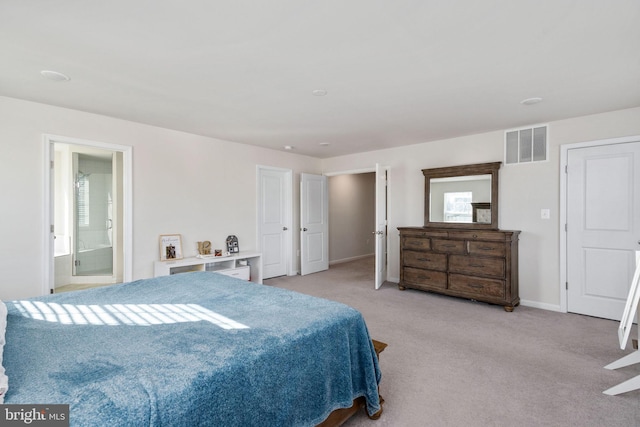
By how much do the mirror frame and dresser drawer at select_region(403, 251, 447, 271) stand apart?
1.74 feet

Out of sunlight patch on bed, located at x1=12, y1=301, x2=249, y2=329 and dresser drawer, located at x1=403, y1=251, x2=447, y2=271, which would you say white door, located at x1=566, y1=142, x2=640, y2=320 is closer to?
dresser drawer, located at x1=403, y1=251, x2=447, y2=271

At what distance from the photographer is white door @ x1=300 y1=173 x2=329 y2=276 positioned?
5980 millimetres

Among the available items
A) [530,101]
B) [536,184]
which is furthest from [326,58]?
[536,184]

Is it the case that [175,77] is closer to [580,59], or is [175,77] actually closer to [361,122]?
[361,122]

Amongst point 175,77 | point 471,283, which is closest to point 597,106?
point 471,283

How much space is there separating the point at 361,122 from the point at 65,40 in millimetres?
2839

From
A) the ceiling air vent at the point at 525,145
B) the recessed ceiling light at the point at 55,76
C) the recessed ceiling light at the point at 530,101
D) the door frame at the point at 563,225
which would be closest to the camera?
the recessed ceiling light at the point at 55,76

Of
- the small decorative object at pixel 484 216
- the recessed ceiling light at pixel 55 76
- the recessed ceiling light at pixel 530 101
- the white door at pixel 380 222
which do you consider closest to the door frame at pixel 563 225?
the small decorative object at pixel 484 216

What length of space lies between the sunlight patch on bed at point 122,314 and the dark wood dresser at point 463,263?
3.43m

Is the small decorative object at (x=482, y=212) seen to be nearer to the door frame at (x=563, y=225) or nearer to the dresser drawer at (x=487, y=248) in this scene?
the dresser drawer at (x=487, y=248)

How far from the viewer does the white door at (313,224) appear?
19.6ft

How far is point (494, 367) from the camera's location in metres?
2.46

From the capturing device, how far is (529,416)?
1.89m

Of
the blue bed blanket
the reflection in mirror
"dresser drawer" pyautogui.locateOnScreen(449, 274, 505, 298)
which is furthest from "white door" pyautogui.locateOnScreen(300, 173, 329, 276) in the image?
the blue bed blanket
